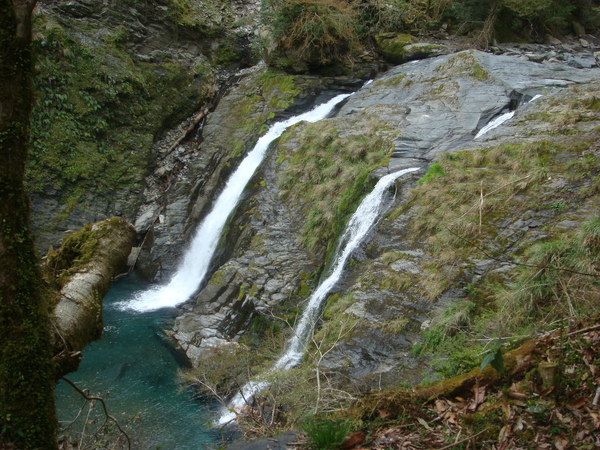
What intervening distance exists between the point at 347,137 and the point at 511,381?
27.3 ft

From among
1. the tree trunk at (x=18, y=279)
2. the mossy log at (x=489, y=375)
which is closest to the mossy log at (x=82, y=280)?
the tree trunk at (x=18, y=279)

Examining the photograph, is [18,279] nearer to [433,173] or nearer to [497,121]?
[433,173]

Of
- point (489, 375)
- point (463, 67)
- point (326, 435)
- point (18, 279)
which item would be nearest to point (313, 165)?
point (463, 67)

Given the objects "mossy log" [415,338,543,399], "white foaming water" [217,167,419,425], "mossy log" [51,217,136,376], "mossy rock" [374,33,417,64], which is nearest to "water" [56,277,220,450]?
"white foaming water" [217,167,419,425]

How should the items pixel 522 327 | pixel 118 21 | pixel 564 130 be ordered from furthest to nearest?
pixel 118 21, pixel 564 130, pixel 522 327

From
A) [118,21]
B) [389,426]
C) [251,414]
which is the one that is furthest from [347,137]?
[118,21]

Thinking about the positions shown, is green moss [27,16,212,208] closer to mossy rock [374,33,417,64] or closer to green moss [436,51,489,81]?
mossy rock [374,33,417,64]

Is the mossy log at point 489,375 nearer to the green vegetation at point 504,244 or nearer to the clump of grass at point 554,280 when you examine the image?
the green vegetation at point 504,244

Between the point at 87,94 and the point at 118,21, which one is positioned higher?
the point at 118,21

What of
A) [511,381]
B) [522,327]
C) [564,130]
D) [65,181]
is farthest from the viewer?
[65,181]

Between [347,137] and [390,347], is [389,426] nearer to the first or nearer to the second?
[390,347]

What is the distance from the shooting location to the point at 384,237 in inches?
289

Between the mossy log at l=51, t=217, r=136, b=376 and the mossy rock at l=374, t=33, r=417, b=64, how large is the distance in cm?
1273

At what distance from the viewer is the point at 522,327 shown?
466 centimetres
